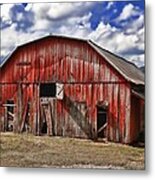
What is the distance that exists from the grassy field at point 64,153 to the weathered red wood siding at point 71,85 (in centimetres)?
4

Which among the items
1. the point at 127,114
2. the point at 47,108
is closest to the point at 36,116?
the point at 47,108

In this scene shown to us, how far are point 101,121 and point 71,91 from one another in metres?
0.20

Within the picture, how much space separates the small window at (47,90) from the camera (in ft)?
7.66

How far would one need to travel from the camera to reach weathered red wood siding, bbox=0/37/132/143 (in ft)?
7.45

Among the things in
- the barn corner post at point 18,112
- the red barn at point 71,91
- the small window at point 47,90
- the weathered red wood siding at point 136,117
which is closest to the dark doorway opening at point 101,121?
the red barn at point 71,91

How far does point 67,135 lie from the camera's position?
2312 millimetres

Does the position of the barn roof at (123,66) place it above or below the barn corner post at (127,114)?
above

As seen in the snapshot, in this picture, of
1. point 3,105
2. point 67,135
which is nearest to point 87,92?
point 67,135

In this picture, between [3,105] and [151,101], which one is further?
[3,105]

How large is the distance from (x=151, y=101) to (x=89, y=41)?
0.39m

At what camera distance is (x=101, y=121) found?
7.48 ft

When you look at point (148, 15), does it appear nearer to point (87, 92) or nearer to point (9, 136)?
point (87, 92)

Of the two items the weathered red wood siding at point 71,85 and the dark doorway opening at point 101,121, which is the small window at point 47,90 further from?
the dark doorway opening at point 101,121

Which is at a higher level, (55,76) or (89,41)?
(89,41)
